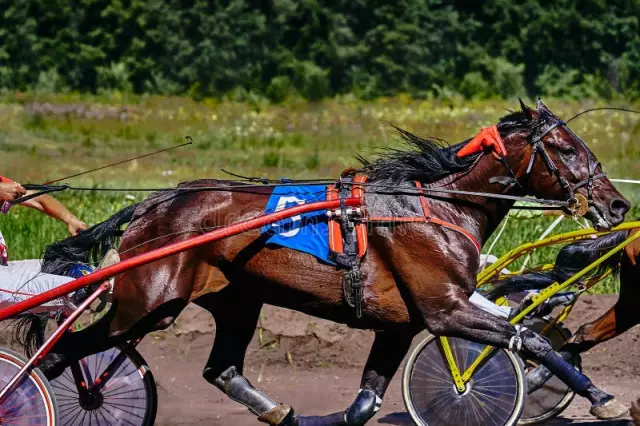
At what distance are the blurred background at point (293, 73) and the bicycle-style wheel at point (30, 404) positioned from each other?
1176cm

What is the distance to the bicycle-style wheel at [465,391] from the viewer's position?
6160mm

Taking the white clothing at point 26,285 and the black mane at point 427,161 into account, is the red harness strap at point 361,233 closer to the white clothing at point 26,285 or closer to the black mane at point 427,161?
the black mane at point 427,161

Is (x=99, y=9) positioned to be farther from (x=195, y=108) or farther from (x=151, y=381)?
(x=151, y=381)

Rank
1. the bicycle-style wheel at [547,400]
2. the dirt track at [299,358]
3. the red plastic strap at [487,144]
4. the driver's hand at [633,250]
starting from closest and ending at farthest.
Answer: the red plastic strap at [487,144]
the driver's hand at [633,250]
the bicycle-style wheel at [547,400]
the dirt track at [299,358]

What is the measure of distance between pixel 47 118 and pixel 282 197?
14.4 metres

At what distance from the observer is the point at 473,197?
562 cm

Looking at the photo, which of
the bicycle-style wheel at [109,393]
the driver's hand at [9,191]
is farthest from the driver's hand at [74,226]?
the bicycle-style wheel at [109,393]

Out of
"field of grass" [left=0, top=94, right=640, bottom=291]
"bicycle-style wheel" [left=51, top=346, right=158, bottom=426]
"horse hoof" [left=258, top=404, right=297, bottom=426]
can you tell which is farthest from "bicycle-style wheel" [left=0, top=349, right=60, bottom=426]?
"field of grass" [left=0, top=94, right=640, bottom=291]

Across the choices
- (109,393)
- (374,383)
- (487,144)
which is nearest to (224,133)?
(109,393)

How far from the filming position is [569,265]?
659 centimetres

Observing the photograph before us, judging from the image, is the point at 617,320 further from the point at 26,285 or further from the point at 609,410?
the point at 26,285

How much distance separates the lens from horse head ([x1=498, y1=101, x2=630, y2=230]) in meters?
5.43

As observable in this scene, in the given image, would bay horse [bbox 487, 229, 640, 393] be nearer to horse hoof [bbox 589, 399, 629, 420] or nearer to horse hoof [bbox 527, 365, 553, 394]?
horse hoof [bbox 527, 365, 553, 394]

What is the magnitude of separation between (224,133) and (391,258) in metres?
14.4
